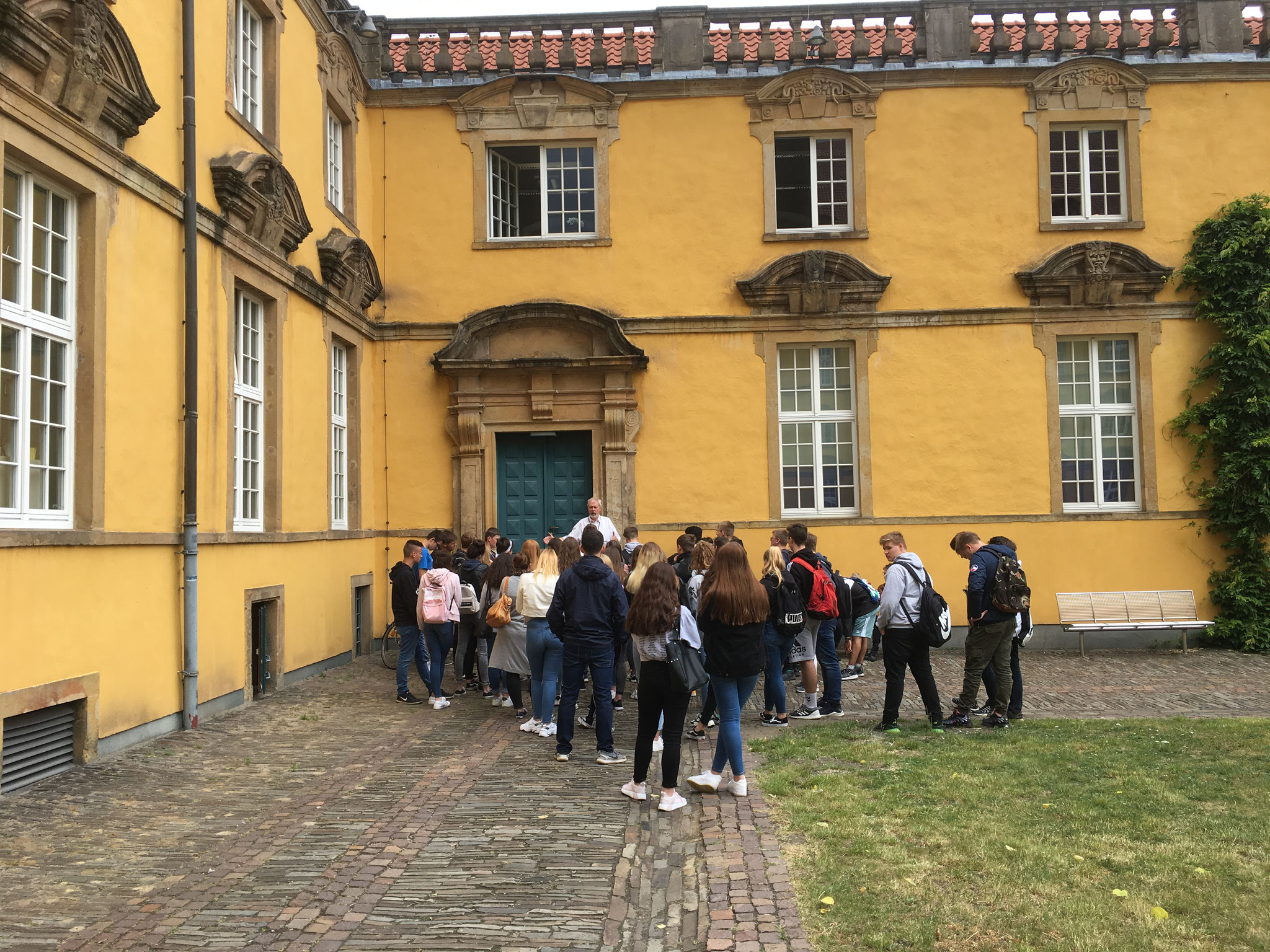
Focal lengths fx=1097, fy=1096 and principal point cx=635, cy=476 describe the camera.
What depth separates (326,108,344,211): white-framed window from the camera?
14094 mm

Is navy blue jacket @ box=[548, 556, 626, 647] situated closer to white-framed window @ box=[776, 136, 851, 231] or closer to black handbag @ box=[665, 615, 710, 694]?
black handbag @ box=[665, 615, 710, 694]

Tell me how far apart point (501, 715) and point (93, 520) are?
3860 millimetres

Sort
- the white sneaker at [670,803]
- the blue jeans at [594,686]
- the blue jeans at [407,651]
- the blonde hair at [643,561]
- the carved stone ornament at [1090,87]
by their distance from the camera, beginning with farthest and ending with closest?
the carved stone ornament at [1090,87] → the blue jeans at [407,651] → the blonde hair at [643,561] → the blue jeans at [594,686] → the white sneaker at [670,803]

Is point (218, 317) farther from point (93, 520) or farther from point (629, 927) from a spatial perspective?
point (629, 927)

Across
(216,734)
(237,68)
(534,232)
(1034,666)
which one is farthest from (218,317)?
(1034,666)

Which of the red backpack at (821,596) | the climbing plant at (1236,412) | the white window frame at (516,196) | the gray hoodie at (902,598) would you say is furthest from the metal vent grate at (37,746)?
the climbing plant at (1236,412)

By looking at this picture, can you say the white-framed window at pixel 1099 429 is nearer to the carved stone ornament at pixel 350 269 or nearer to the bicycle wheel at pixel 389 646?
the bicycle wheel at pixel 389 646

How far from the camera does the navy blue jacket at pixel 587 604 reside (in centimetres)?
816

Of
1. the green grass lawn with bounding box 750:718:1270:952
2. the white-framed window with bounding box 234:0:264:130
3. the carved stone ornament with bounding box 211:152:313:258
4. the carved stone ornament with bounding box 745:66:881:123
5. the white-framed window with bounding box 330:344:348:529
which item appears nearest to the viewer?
the green grass lawn with bounding box 750:718:1270:952

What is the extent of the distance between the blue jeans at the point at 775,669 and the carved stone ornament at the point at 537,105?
28.9 feet

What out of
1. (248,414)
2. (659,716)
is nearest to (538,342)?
(248,414)

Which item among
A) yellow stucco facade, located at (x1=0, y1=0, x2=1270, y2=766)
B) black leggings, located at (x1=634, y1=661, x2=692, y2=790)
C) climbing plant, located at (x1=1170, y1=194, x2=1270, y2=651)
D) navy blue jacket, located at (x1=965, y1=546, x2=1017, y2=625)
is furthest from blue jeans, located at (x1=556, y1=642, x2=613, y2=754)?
climbing plant, located at (x1=1170, y1=194, x2=1270, y2=651)

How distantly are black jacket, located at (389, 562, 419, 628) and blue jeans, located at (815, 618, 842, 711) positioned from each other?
3.86m

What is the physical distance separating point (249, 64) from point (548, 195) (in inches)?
202
